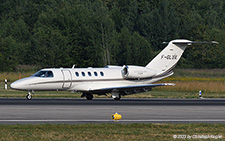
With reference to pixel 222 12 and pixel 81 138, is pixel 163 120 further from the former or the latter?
pixel 222 12

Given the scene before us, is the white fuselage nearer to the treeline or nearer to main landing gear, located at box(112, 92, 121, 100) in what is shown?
main landing gear, located at box(112, 92, 121, 100)

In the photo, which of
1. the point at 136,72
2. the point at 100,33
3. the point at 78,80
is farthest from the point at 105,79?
the point at 100,33

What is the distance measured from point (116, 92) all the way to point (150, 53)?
5181 cm

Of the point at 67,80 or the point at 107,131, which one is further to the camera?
the point at 67,80

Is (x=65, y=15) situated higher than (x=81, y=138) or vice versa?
(x=65, y=15)

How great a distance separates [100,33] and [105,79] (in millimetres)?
55422

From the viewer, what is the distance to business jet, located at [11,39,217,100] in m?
34.4

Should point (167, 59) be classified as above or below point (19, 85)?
above

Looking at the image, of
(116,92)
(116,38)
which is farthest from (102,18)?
(116,92)

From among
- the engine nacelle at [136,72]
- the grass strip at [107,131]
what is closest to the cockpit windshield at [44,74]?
the engine nacelle at [136,72]

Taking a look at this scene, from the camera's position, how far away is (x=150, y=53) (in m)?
87.2

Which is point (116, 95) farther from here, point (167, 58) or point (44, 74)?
point (167, 58)

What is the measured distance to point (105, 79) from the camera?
36.6m

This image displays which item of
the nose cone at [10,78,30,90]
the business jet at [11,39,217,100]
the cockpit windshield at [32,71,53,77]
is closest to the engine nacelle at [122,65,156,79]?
the business jet at [11,39,217,100]
